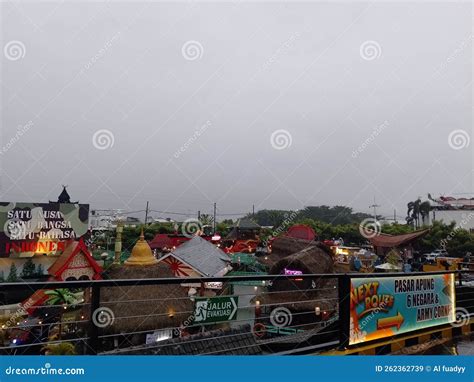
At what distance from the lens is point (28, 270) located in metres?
15.7

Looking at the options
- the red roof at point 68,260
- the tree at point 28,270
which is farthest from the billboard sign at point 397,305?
the tree at point 28,270

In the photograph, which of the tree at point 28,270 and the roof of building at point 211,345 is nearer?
the roof of building at point 211,345

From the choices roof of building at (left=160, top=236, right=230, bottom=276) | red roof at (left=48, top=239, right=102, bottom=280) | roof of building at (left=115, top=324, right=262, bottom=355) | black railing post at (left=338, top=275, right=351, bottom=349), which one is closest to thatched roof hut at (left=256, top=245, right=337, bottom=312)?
roof of building at (left=160, top=236, right=230, bottom=276)

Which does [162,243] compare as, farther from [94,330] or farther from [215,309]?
[94,330]

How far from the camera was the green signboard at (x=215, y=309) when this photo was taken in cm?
284

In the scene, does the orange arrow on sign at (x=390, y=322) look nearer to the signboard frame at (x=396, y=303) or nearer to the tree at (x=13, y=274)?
the signboard frame at (x=396, y=303)

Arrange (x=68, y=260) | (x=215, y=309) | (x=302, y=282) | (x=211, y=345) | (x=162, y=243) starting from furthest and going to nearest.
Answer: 1. (x=162, y=243)
2. (x=302, y=282)
3. (x=68, y=260)
4. (x=211, y=345)
5. (x=215, y=309)

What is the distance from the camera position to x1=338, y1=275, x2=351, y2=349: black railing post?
3.41 m

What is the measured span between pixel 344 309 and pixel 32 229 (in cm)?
1633

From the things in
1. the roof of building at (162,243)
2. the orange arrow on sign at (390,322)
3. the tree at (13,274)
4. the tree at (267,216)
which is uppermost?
the tree at (267,216)

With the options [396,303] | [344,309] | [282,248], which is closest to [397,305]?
[396,303]

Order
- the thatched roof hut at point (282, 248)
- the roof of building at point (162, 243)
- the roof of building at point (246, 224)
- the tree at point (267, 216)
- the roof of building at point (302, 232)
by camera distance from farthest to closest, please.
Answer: the tree at point (267, 216)
the roof of building at point (246, 224)
the roof of building at point (162, 243)
the roof of building at point (302, 232)
the thatched roof hut at point (282, 248)

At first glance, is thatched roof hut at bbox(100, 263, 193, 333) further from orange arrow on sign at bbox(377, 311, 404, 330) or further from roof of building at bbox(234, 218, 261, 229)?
roof of building at bbox(234, 218, 261, 229)

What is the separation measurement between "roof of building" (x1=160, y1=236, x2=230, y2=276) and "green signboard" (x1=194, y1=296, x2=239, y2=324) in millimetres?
12243
